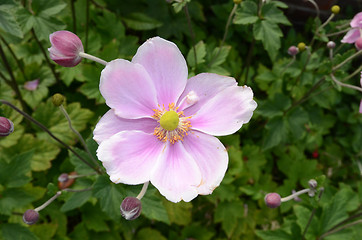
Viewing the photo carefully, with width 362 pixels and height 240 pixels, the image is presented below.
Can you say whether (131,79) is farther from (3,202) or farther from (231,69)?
(231,69)

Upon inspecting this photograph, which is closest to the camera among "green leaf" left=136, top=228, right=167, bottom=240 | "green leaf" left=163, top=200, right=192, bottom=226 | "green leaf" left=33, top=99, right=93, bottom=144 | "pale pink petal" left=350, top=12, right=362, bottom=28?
"pale pink petal" left=350, top=12, right=362, bottom=28

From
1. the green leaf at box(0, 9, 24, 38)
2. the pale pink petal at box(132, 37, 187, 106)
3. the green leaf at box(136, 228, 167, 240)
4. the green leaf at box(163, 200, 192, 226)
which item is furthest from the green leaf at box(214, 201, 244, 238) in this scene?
the green leaf at box(0, 9, 24, 38)

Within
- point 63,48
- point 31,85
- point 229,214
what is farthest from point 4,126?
point 229,214

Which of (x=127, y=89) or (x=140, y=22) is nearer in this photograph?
(x=127, y=89)

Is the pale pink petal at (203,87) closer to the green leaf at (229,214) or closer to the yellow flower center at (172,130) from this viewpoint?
the yellow flower center at (172,130)

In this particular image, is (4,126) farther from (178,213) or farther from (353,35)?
(353,35)

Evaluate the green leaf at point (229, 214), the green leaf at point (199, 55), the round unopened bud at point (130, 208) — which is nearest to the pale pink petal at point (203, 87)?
the round unopened bud at point (130, 208)

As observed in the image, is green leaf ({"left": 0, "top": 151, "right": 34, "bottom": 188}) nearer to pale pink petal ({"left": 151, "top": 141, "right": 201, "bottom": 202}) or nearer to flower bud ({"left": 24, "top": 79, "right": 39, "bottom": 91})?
flower bud ({"left": 24, "top": 79, "right": 39, "bottom": 91})

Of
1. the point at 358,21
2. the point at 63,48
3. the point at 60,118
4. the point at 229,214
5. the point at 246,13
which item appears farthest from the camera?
the point at 229,214
